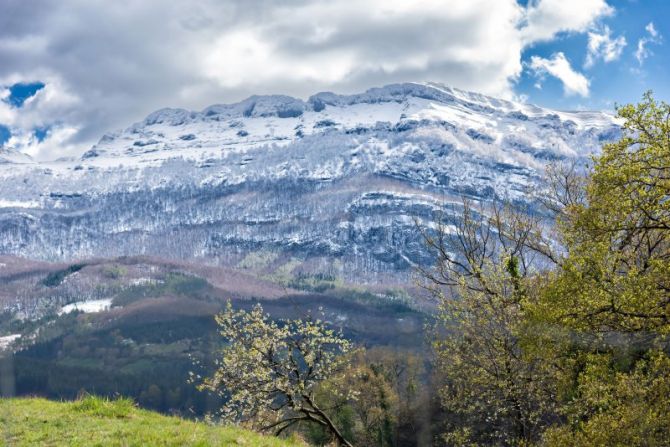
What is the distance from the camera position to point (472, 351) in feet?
109

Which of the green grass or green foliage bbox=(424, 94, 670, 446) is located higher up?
green foliage bbox=(424, 94, 670, 446)

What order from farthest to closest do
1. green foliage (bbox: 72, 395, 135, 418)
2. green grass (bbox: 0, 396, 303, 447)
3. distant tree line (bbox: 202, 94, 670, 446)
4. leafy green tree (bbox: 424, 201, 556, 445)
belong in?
leafy green tree (bbox: 424, 201, 556, 445) < green foliage (bbox: 72, 395, 135, 418) < distant tree line (bbox: 202, 94, 670, 446) < green grass (bbox: 0, 396, 303, 447)

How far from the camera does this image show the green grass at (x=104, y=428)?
16.1 metres

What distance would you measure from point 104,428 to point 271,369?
7689 millimetres

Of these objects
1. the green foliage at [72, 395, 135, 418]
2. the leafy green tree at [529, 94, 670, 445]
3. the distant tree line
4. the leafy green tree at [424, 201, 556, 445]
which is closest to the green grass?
the green foliage at [72, 395, 135, 418]

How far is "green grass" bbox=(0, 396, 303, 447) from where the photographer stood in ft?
52.9

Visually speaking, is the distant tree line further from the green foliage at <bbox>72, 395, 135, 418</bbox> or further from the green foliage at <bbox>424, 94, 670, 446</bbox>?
the green foliage at <bbox>72, 395, 135, 418</bbox>

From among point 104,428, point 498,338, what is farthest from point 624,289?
point 104,428

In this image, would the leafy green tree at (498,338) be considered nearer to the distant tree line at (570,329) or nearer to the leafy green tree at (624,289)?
the distant tree line at (570,329)

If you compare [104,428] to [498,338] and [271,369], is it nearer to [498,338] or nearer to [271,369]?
[271,369]

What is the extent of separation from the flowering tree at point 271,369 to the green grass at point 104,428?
3.69 m

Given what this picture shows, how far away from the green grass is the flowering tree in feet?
12.1

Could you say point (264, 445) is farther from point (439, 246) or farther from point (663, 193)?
point (439, 246)

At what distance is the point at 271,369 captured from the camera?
23.9 metres
